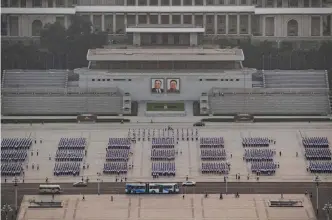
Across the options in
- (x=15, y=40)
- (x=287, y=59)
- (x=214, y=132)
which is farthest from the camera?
(x=15, y=40)

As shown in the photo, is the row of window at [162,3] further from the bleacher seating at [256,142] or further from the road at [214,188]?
the road at [214,188]

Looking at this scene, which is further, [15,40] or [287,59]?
[15,40]

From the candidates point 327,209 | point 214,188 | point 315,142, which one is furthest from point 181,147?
point 327,209

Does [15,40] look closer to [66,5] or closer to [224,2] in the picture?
[66,5]

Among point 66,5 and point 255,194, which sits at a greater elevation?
point 66,5

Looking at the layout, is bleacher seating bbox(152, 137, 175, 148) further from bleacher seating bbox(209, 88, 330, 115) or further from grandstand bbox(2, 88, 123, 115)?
bleacher seating bbox(209, 88, 330, 115)

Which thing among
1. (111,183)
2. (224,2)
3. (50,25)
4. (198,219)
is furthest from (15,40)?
(198,219)

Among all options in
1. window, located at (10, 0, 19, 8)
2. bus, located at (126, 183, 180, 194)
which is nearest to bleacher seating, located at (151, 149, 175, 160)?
bus, located at (126, 183, 180, 194)
